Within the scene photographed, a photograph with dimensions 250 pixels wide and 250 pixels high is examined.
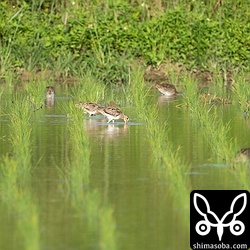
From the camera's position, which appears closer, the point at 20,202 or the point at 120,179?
the point at 20,202

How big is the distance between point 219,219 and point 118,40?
10.5 m

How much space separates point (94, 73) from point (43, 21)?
1964mm

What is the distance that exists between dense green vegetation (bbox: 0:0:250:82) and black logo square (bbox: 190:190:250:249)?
921cm

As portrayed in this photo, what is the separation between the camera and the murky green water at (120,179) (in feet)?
22.5

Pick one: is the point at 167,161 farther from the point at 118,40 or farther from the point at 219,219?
the point at 118,40

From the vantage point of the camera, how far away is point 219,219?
24.1ft

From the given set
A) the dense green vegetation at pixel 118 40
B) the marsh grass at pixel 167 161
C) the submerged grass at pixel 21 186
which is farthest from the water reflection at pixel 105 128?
the dense green vegetation at pixel 118 40

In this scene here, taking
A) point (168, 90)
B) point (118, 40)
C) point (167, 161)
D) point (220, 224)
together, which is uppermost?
point (118, 40)

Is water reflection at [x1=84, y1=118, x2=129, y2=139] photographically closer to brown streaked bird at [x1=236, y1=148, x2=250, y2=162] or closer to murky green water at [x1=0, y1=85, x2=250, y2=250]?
murky green water at [x1=0, y1=85, x2=250, y2=250]

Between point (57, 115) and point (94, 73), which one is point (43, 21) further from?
point (57, 115)

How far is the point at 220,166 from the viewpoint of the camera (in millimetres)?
9156

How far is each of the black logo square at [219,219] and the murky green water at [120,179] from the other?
10cm

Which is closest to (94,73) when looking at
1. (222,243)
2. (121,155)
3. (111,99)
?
(111,99)

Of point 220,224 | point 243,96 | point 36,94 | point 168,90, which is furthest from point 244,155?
point 168,90
